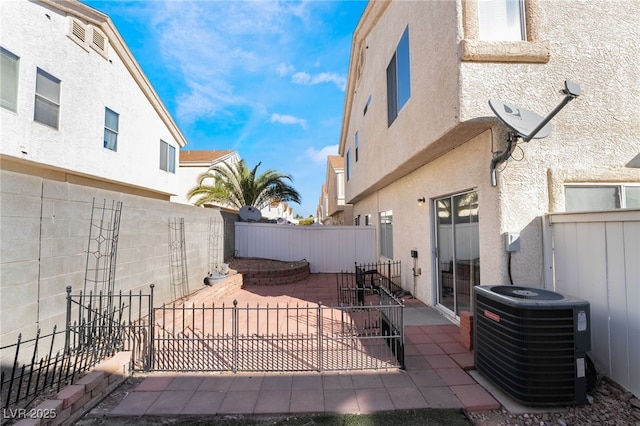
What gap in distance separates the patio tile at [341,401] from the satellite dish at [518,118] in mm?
4043

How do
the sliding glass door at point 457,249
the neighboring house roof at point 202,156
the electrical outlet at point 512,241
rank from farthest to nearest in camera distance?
the neighboring house roof at point 202,156
the sliding glass door at point 457,249
the electrical outlet at point 512,241

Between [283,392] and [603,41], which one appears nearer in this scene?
[283,392]

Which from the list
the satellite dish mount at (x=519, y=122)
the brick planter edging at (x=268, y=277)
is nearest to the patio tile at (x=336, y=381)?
the satellite dish mount at (x=519, y=122)

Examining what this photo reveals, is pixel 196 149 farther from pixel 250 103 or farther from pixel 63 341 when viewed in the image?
pixel 63 341

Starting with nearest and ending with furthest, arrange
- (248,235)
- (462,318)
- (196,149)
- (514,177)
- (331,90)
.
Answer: (514,177) < (462,318) < (248,235) < (331,90) < (196,149)

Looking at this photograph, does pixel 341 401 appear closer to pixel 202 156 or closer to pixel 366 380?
pixel 366 380

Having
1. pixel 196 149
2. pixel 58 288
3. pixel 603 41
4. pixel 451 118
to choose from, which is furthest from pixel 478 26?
pixel 196 149

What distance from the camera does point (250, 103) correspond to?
18.6 meters

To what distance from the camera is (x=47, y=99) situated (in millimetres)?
9117

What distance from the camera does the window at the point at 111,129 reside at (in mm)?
11602

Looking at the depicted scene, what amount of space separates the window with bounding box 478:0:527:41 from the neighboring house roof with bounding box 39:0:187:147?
13.0 m

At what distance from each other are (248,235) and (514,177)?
11556 mm

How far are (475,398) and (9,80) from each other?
13.2m

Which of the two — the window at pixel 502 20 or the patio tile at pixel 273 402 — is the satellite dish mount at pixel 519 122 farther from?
the patio tile at pixel 273 402
